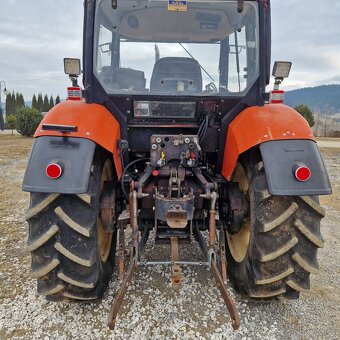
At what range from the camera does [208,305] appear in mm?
2621

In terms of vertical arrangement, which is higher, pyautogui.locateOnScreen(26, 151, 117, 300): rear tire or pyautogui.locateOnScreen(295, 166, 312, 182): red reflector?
pyautogui.locateOnScreen(295, 166, 312, 182): red reflector

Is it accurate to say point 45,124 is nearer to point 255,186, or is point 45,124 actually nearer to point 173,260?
point 173,260

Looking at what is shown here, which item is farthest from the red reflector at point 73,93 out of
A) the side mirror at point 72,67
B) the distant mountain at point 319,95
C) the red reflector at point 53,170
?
the distant mountain at point 319,95

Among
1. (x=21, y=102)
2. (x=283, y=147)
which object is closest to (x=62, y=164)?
(x=283, y=147)

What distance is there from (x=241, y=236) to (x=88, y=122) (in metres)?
1.71

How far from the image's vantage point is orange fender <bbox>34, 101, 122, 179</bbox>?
7.38 feet

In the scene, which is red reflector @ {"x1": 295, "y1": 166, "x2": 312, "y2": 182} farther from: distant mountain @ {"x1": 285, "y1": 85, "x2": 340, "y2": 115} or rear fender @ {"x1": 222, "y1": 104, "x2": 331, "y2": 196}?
distant mountain @ {"x1": 285, "y1": 85, "x2": 340, "y2": 115}

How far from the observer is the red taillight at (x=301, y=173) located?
2.08m

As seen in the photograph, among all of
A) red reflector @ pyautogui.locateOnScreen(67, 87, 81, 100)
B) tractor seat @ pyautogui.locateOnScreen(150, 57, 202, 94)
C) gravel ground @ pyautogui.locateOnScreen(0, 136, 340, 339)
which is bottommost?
gravel ground @ pyautogui.locateOnScreen(0, 136, 340, 339)

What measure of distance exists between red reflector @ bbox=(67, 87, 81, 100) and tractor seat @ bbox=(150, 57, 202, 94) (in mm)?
634

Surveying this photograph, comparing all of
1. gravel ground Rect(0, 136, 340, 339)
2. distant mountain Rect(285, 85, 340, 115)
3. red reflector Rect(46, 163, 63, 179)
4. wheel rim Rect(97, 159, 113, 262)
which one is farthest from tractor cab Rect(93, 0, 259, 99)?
distant mountain Rect(285, 85, 340, 115)

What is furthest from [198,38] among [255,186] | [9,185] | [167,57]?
[9,185]

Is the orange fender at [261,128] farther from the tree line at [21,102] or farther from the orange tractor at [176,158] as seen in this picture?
the tree line at [21,102]

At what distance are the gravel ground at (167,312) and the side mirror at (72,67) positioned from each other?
6.17 ft
